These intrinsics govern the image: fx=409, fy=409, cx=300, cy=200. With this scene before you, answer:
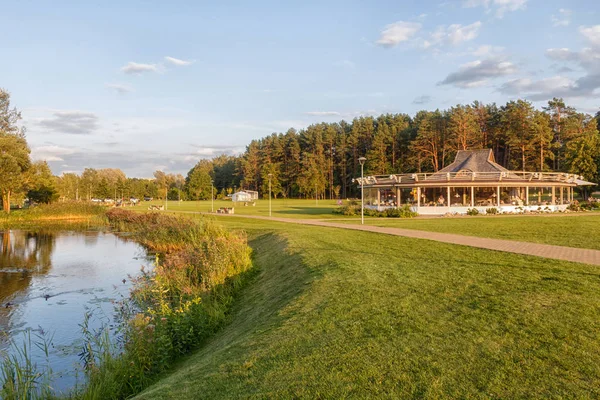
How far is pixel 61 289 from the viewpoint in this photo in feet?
46.9

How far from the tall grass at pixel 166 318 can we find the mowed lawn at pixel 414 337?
1.73 feet

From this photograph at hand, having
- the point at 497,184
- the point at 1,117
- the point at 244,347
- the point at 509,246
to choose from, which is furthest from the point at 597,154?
the point at 1,117

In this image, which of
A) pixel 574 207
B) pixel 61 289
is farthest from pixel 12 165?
pixel 574 207

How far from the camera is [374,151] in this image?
228ft

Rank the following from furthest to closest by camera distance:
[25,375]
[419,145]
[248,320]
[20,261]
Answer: [419,145] → [20,261] → [248,320] → [25,375]

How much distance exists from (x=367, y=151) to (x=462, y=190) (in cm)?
4185

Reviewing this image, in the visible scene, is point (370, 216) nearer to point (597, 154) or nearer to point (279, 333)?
point (279, 333)

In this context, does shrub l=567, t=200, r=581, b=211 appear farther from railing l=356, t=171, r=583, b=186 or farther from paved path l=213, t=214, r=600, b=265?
paved path l=213, t=214, r=600, b=265

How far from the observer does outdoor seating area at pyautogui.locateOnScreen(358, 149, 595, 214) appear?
1229 inches

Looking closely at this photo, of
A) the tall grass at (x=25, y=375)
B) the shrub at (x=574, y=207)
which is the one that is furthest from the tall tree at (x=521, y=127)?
the tall grass at (x=25, y=375)

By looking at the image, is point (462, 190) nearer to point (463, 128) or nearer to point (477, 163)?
point (477, 163)

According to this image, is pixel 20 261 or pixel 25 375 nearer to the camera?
pixel 25 375

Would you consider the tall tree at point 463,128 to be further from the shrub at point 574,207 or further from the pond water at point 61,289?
the pond water at point 61,289

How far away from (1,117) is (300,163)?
162 feet
